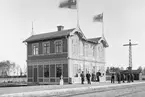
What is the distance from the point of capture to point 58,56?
114 feet

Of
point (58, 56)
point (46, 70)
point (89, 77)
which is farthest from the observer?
point (46, 70)

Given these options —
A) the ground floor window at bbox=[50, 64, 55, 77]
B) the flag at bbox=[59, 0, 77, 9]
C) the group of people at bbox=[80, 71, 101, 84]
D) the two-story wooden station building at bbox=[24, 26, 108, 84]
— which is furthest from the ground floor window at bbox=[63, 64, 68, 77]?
the flag at bbox=[59, 0, 77, 9]

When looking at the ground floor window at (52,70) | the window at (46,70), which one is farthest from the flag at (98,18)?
the window at (46,70)

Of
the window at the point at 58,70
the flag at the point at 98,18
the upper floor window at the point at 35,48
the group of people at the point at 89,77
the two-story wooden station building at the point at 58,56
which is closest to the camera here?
the group of people at the point at 89,77

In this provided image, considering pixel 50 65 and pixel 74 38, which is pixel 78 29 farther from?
pixel 50 65

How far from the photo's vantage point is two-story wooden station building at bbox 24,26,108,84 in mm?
34156

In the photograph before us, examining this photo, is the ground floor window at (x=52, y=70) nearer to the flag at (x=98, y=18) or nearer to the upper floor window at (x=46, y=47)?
the upper floor window at (x=46, y=47)

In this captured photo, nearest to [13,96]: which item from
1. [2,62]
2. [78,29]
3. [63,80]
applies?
[63,80]

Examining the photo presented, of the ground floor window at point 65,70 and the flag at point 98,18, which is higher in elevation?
the flag at point 98,18

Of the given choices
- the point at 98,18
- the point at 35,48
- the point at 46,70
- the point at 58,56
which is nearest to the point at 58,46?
the point at 58,56

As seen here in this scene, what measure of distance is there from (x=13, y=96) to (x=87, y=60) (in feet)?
77.9

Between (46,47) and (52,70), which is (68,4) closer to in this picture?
(46,47)

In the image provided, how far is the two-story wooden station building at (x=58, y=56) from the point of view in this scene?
3416 cm

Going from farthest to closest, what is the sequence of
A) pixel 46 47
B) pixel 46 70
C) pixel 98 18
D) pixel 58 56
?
1. pixel 98 18
2. pixel 46 47
3. pixel 46 70
4. pixel 58 56
